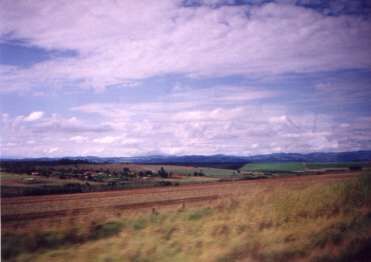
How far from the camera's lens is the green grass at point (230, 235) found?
8062 mm

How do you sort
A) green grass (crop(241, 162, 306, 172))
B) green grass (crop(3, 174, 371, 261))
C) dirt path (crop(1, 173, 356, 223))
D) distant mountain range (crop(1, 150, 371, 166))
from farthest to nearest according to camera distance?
green grass (crop(241, 162, 306, 172))
distant mountain range (crop(1, 150, 371, 166))
dirt path (crop(1, 173, 356, 223))
green grass (crop(3, 174, 371, 261))

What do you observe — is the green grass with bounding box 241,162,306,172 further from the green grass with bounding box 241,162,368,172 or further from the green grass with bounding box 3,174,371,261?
the green grass with bounding box 3,174,371,261

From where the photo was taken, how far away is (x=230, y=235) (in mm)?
9578

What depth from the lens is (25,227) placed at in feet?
28.5

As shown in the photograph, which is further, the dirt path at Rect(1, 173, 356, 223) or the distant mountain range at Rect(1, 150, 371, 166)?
the distant mountain range at Rect(1, 150, 371, 166)

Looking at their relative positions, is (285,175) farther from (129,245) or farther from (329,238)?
(129,245)

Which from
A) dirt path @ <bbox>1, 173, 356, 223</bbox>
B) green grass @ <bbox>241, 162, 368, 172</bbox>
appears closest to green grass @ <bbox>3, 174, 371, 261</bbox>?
dirt path @ <bbox>1, 173, 356, 223</bbox>

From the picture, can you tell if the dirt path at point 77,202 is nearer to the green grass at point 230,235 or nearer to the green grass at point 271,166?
the green grass at point 271,166

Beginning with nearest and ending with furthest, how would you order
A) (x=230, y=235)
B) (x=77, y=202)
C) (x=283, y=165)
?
1. (x=230, y=235)
2. (x=77, y=202)
3. (x=283, y=165)

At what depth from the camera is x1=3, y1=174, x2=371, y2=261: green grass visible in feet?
26.5

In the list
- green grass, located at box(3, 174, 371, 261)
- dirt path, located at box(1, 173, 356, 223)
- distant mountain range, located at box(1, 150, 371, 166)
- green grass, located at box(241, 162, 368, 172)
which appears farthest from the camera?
green grass, located at box(241, 162, 368, 172)

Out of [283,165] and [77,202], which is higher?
[283,165]

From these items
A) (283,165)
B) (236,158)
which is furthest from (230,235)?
(283,165)

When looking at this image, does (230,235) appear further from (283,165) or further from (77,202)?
(283,165)
